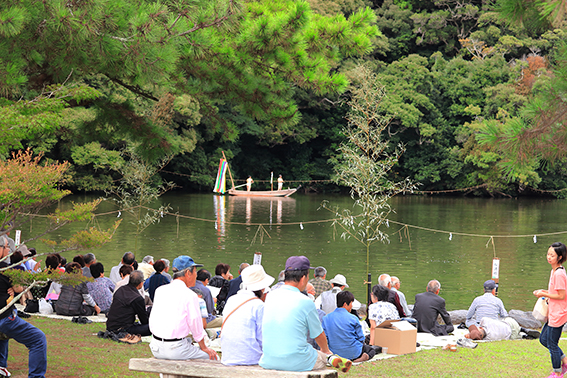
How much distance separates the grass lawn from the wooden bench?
1357mm

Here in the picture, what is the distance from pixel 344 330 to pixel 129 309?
2.52 m

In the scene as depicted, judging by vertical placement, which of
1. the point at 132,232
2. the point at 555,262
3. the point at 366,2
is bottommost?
the point at 132,232

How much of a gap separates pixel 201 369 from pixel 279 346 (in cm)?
63

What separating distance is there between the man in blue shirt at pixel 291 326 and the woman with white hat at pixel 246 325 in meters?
0.18

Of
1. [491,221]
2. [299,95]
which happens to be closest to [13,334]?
[491,221]

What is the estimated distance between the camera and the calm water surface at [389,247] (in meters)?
14.1

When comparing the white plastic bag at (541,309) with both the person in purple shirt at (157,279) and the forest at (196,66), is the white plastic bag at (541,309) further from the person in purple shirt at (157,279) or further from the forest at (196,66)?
the person in purple shirt at (157,279)

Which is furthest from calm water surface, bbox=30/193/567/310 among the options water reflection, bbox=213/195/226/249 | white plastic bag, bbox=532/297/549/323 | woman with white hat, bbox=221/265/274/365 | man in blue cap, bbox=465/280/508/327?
woman with white hat, bbox=221/265/274/365

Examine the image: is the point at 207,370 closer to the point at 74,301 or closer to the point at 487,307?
the point at 74,301

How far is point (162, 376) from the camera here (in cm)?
430

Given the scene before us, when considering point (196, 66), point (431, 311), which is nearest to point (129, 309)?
point (196, 66)

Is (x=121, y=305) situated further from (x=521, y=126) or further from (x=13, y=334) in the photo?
(x=521, y=126)

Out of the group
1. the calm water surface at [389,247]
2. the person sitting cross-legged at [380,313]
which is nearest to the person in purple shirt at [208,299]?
the person sitting cross-legged at [380,313]

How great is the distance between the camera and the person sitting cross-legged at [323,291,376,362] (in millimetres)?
6078
